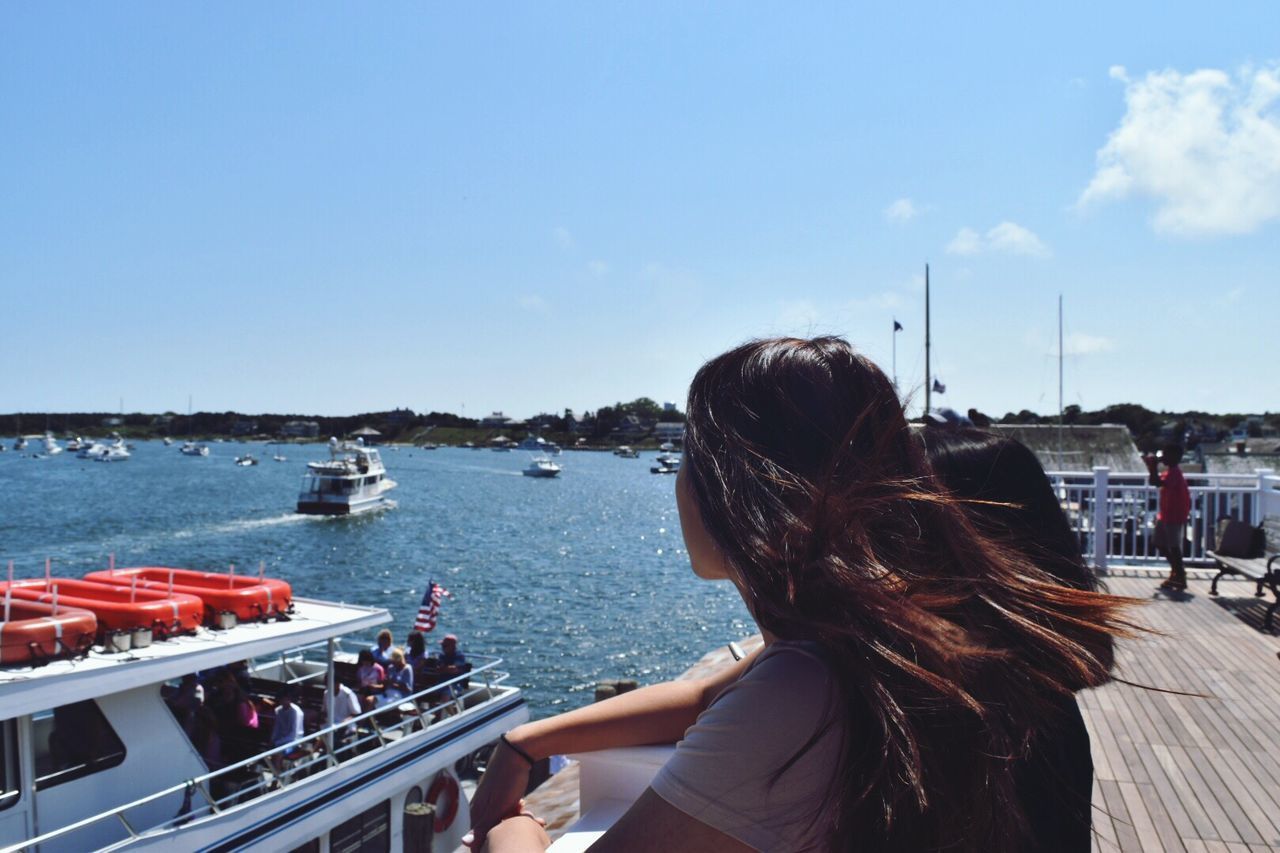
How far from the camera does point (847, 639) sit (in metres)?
1.09

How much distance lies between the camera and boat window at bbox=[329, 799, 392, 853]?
10.4 meters

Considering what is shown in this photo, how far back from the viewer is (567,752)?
159cm

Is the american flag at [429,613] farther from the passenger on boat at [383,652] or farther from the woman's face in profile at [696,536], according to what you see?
the woman's face in profile at [696,536]

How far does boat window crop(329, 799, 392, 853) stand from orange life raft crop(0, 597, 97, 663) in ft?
11.7

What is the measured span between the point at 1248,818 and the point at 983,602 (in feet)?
14.9

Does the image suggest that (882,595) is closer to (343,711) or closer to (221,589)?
(221,589)

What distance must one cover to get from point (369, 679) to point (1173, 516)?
10.9m

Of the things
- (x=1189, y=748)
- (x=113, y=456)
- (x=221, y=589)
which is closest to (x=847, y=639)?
(x=1189, y=748)

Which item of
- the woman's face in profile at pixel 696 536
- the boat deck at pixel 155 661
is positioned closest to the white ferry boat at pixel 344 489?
the boat deck at pixel 155 661

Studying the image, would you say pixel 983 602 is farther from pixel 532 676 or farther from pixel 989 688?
pixel 532 676

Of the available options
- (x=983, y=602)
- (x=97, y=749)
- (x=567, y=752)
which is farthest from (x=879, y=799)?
(x=97, y=749)

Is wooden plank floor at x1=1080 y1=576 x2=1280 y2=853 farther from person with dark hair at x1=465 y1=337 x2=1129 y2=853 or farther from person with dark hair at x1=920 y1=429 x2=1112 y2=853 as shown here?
person with dark hair at x1=465 y1=337 x2=1129 y2=853

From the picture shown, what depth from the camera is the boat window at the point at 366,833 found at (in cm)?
1044

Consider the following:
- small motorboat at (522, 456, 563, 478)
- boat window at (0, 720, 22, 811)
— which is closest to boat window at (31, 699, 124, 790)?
boat window at (0, 720, 22, 811)
